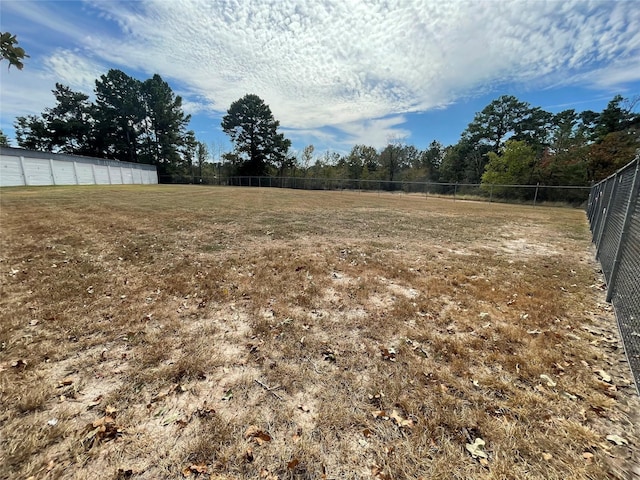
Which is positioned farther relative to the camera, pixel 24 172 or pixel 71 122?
pixel 71 122

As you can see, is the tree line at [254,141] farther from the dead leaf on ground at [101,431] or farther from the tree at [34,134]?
the dead leaf on ground at [101,431]

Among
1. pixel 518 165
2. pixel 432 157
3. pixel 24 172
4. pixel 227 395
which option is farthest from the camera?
pixel 432 157

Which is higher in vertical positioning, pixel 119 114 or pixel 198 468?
pixel 119 114

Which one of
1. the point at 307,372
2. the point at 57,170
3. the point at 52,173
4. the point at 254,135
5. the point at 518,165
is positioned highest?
the point at 254,135

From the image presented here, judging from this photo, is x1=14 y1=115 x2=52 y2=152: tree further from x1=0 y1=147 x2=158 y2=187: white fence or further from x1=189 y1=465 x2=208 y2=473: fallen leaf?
x1=189 y1=465 x2=208 y2=473: fallen leaf

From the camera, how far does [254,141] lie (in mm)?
47469

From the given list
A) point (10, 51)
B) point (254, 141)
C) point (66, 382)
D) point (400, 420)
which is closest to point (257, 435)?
point (400, 420)

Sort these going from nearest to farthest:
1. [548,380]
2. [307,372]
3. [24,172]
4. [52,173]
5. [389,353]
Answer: [548,380] → [307,372] → [389,353] → [24,172] → [52,173]

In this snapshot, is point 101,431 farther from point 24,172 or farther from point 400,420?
point 24,172

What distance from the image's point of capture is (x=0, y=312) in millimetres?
3047

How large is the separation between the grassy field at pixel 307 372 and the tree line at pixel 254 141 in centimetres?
3270

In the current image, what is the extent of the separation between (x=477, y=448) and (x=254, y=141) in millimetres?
51069

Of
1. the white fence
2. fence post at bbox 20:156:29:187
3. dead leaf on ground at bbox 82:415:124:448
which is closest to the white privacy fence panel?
the white fence

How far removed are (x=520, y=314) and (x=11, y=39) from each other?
18.4 feet
